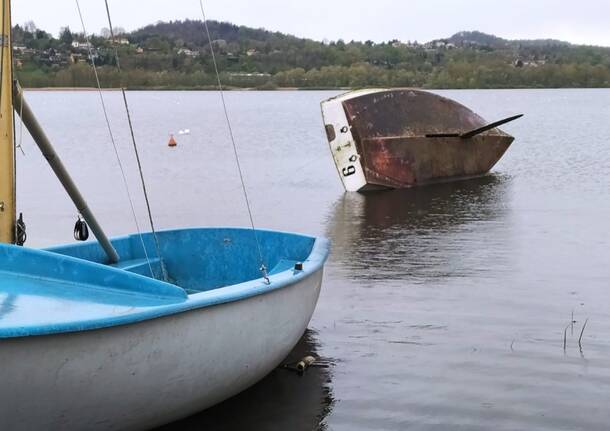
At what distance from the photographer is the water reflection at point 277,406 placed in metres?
6.57

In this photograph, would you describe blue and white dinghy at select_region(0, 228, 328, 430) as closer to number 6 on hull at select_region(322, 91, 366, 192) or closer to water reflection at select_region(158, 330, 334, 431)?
water reflection at select_region(158, 330, 334, 431)

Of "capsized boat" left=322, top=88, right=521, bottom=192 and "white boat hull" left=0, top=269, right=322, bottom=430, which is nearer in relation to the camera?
"white boat hull" left=0, top=269, right=322, bottom=430

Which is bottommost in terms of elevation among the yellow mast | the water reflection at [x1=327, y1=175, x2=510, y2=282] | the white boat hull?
the water reflection at [x1=327, y1=175, x2=510, y2=282]

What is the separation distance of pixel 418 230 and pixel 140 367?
365 inches

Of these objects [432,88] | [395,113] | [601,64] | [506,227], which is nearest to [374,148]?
[395,113]

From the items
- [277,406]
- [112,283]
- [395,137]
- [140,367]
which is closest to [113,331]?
[140,367]

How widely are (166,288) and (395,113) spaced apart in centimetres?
1390

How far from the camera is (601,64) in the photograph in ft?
517

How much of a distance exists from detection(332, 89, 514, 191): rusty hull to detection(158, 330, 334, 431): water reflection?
11.6 metres

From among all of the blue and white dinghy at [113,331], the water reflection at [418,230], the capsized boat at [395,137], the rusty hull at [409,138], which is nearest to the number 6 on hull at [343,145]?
the capsized boat at [395,137]

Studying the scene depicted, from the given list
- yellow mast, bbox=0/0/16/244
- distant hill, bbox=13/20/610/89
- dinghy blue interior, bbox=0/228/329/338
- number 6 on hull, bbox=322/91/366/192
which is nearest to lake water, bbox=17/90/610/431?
number 6 on hull, bbox=322/91/366/192

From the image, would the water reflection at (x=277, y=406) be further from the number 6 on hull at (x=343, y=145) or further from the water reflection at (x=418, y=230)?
the number 6 on hull at (x=343, y=145)

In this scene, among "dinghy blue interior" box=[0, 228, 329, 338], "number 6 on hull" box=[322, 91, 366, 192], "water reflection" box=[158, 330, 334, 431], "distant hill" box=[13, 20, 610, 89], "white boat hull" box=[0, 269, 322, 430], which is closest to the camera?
"white boat hull" box=[0, 269, 322, 430]

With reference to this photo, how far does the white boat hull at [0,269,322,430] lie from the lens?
5207 millimetres
